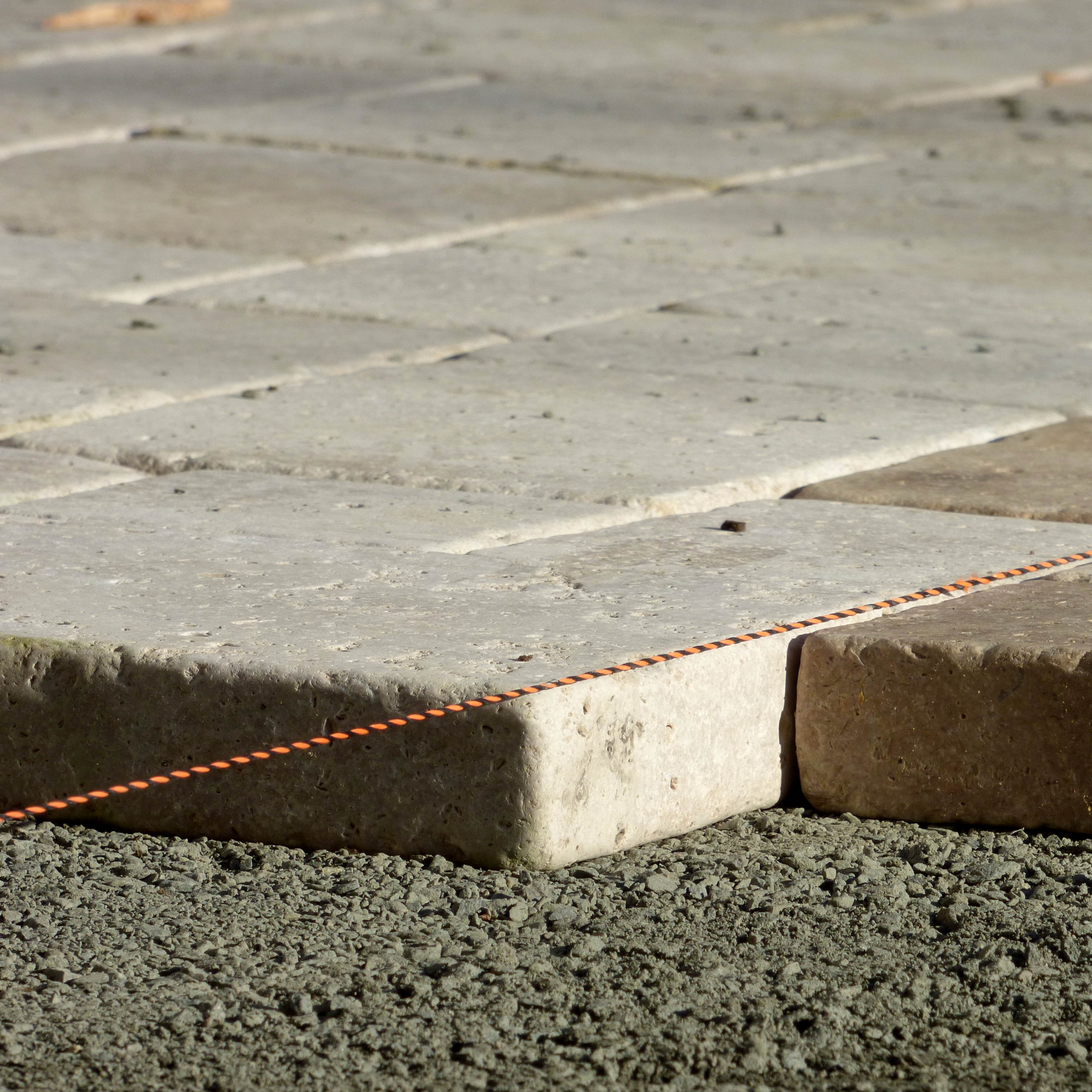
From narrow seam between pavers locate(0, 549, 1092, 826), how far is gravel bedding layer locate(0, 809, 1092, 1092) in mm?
43

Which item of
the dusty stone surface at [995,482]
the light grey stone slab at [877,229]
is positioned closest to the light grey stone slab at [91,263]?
the light grey stone slab at [877,229]

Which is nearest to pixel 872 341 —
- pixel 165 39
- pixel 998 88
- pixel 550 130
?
pixel 550 130

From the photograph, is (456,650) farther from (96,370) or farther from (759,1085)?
(96,370)

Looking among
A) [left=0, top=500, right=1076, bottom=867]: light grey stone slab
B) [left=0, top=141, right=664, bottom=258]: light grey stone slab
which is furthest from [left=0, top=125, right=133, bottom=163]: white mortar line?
[left=0, top=500, right=1076, bottom=867]: light grey stone slab

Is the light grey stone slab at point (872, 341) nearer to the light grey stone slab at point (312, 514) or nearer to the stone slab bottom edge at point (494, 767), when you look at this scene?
the light grey stone slab at point (312, 514)

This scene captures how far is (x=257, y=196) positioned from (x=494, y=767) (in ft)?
12.2

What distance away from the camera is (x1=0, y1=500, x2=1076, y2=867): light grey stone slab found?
235 centimetres

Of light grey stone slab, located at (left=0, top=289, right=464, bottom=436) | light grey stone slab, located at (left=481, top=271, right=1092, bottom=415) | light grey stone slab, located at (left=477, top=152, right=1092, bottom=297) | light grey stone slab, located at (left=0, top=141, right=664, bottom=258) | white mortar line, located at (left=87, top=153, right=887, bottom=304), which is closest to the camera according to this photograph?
light grey stone slab, located at (left=0, top=289, right=464, bottom=436)

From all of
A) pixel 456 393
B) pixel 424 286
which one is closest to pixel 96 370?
pixel 456 393

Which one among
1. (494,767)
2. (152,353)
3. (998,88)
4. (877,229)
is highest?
(494,767)

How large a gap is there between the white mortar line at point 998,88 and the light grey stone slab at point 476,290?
2794 millimetres

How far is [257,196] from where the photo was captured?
582cm

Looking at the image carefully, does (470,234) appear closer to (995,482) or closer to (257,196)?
(257,196)

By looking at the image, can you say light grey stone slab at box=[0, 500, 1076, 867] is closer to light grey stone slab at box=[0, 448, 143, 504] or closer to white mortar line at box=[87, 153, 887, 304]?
light grey stone slab at box=[0, 448, 143, 504]
